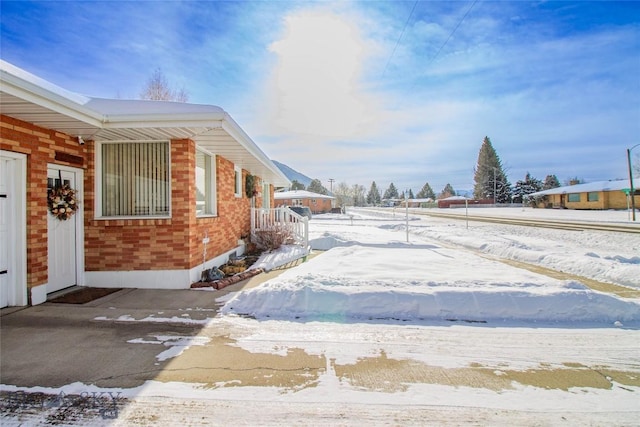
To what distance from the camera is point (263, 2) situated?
23.0ft

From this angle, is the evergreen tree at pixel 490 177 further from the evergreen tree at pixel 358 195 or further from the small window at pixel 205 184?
the small window at pixel 205 184

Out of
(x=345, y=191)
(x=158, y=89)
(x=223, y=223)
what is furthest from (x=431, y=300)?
(x=345, y=191)

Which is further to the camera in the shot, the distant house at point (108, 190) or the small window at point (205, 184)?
the small window at point (205, 184)

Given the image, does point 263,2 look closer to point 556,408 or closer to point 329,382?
point 329,382

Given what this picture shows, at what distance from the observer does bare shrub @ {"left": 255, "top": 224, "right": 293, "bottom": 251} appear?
997 cm

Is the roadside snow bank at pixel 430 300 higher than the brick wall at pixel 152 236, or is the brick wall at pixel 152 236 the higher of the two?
the brick wall at pixel 152 236

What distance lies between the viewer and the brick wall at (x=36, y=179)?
4.74m

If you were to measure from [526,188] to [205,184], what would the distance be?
6882 cm

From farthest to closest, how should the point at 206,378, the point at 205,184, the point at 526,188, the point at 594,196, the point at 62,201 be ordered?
the point at 526,188 < the point at 594,196 < the point at 205,184 < the point at 62,201 < the point at 206,378

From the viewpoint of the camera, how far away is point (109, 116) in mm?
5141

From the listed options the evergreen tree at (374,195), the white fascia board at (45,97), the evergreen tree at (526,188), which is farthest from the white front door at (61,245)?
the evergreen tree at (374,195)

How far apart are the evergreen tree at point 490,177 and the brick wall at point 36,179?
67.2 meters

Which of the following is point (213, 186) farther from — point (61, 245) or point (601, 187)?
point (601, 187)

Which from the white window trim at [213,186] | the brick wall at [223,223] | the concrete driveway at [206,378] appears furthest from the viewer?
the white window trim at [213,186]
